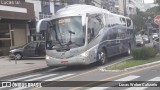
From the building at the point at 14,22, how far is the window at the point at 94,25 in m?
11.8

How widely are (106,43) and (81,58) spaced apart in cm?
371

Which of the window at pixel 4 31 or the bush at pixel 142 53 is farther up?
the window at pixel 4 31

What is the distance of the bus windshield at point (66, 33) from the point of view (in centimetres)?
1984

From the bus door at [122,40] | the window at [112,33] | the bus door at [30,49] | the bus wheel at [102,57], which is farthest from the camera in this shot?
the bus door at [30,49]

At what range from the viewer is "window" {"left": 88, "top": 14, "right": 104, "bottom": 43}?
2061cm

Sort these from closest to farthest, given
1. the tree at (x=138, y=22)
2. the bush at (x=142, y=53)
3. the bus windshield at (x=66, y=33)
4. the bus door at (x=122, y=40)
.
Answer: the bus windshield at (x=66, y=33) → the bush at (x=142, y=53) → the bus door at (x=122, y=40) → the tree at (x=138, y=22)

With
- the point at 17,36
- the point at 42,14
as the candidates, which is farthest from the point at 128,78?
the point at 42,14

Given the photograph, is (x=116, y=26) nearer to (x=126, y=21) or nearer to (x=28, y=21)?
(x=126, y=21)

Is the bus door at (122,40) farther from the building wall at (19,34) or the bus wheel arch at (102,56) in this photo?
the building wall at (19,34)

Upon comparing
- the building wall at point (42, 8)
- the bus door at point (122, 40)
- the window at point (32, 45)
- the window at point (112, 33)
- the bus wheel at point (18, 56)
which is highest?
the building wall at point (42, 8)

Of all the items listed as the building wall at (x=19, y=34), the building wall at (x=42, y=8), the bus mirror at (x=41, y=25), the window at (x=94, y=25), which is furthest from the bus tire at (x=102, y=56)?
the building wall at (x=42, y=8)

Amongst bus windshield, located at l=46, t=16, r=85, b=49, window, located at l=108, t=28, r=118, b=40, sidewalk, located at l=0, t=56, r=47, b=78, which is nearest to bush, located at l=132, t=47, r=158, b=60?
window, located at l=108, t=28, r=118, b=40

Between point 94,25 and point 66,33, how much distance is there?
2.05 metres

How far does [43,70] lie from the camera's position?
70.8 ft
